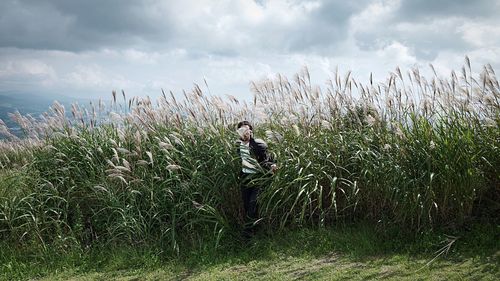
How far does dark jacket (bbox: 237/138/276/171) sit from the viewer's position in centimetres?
548

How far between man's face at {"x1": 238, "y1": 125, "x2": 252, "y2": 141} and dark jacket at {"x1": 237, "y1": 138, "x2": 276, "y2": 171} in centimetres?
10

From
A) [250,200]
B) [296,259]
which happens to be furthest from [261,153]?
[296,259]

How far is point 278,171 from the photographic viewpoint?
5328 millimetres

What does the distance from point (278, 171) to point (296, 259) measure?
1.07 meters

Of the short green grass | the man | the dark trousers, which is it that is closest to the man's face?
the man

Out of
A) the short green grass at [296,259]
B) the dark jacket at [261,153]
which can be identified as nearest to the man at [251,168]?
the dark jacket at [261,153]

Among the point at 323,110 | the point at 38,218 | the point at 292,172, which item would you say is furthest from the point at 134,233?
the point at 323,110

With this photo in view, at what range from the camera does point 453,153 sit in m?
4.82

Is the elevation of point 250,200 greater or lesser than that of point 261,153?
lesser

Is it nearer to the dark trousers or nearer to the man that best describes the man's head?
the man

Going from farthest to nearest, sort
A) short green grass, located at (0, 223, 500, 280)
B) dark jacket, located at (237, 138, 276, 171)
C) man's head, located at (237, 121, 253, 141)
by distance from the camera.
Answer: dark jacket, located at (237, 138, 276, 171) < man's head, located at (237, 121, 253, 141) < short green grass, located at (0, 223, 500, 280)

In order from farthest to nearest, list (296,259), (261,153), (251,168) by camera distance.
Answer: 1. (261,153)
2. (251,168)
3. (296,259)

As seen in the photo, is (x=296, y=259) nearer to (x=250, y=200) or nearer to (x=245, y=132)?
(x=250, y=200)

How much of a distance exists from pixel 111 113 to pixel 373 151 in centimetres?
409
